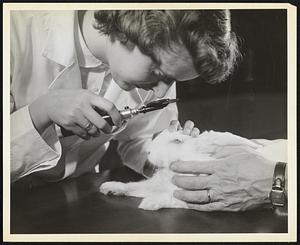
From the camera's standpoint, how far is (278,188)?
150cm

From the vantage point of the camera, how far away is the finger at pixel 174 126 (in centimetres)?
152

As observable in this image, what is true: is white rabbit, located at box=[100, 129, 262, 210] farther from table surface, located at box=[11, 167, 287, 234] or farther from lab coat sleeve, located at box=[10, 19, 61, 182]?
lab coat sleeve, located at box=[10, 19, 61, 182]

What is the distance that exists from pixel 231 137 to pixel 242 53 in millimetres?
285

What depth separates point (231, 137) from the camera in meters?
1.51

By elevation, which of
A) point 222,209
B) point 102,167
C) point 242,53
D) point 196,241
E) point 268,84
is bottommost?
point 196,241

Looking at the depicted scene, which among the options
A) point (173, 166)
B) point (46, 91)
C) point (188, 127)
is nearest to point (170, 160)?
point (173, 166)

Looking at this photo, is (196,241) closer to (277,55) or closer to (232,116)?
(232,116)

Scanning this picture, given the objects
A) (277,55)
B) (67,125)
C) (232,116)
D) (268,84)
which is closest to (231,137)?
(232,116)

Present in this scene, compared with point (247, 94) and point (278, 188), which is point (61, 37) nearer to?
point (247, 94)

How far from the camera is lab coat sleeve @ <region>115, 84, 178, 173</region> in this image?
1.52 meters

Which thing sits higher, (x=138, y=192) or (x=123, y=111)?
(x=123, y=111)

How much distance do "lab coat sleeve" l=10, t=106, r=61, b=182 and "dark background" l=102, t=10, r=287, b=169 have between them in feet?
0.61

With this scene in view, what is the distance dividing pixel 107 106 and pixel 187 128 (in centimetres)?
28

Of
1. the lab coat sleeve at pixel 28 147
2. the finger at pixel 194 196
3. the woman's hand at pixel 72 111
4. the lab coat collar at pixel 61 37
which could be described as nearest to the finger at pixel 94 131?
the woman's hand at pixel 72 111
